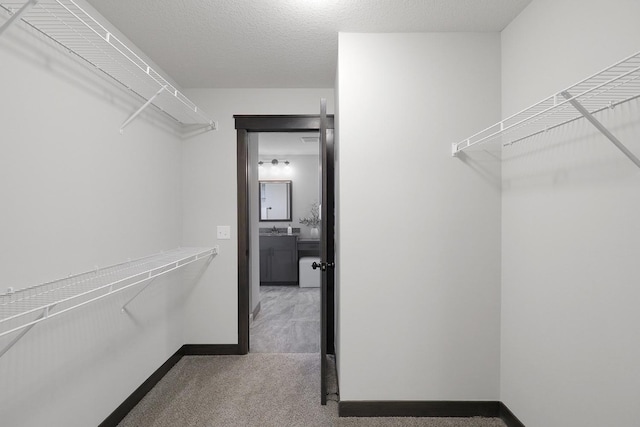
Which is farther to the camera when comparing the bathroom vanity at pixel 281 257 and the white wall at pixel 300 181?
the white wall at pixel 300 181

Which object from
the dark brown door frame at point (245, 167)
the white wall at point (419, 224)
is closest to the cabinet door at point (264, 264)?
the dark brown door frame at point (245, 167)

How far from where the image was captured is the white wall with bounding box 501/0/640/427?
3.93 ft

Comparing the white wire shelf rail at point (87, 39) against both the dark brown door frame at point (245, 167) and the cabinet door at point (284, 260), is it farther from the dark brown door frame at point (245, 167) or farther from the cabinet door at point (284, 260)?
the cabinet door at point (284, 260)

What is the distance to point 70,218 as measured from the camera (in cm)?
155

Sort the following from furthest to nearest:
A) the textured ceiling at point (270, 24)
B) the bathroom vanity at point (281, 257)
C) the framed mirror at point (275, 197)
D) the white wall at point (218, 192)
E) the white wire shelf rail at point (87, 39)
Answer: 1. the framed mirror at point (275, 197)
2. the bathroom vanity at point (281, 257)
3. the white wall at point (218, 192)
4. the textured ceiling at point (270, 24)
5. the white wire shelf rail at point (87, 39)

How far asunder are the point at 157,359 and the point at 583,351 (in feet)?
8.49

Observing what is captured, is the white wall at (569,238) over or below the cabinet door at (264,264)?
over

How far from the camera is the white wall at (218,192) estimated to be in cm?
287

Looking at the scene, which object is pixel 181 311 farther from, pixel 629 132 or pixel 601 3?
pixel 601 3

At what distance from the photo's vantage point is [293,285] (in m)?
5.54

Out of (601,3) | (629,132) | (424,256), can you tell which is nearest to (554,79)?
(601,3)

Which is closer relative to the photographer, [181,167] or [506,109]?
[506,109]

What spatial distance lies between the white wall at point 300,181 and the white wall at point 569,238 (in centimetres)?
448

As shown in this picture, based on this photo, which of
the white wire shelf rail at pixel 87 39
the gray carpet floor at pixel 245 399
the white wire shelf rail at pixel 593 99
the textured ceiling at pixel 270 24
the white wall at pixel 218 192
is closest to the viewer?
the white wire shelf rail at pixel 593 99
